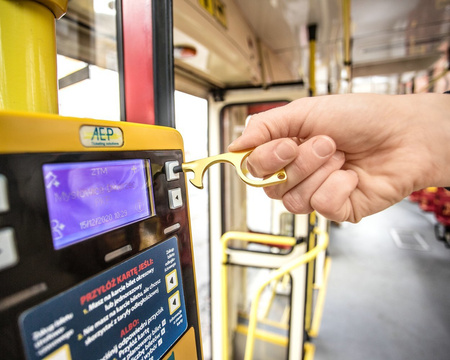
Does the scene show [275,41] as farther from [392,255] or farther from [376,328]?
[392,255]

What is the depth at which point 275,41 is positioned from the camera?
232 cm

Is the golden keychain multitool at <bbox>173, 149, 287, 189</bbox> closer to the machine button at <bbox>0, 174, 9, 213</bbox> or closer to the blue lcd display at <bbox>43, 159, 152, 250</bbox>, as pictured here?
the blue lcd display at <bbox>43, 159, 152, 250</bbox>

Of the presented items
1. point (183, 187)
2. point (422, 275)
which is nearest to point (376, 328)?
point (422, 275)

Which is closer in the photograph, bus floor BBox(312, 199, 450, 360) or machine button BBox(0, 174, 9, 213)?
machine button BBox(0, 174, 9, 213)

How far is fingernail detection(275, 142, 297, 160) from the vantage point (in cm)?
58

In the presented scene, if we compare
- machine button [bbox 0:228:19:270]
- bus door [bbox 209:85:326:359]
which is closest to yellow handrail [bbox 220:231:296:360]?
bus door [bbox 209:85:326:359]

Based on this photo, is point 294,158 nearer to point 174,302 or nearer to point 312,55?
point 174,302

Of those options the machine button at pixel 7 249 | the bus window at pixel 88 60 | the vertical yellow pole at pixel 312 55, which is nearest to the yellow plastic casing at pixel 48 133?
the machine button at pixel 7 249

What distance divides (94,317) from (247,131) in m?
0.48

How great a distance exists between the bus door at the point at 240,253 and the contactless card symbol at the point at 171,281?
4.18 feet

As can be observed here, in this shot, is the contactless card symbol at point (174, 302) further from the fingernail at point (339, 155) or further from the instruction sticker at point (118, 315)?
the fingernail at point (339, 155)

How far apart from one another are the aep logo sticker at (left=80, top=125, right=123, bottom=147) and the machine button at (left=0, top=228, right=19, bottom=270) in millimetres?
171

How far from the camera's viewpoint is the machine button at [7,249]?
344 mm

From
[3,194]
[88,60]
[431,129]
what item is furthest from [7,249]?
[88,60]
